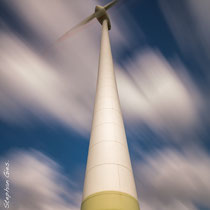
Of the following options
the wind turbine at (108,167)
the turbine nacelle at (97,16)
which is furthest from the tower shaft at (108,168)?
the turbine nacelle at (97,16)

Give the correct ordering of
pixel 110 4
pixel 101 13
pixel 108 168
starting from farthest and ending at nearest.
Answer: pixel 110 4 → pixel 101 13 → pixel 108 168

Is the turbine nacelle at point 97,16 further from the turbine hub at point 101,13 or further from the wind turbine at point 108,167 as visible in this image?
the wind turbine at point 108,167

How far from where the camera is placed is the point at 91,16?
4469cm

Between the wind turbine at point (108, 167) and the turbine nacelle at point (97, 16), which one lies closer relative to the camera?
the wind turbine at point (108, 167)

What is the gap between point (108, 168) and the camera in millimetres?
10656

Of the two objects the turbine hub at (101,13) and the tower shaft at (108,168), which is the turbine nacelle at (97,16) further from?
the tower shaft at (108,168)

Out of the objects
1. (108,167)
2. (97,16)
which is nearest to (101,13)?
(97,16)

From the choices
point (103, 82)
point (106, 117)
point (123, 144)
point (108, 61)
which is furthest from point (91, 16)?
point (123, 144)

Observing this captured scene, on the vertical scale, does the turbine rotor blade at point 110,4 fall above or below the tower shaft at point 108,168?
above

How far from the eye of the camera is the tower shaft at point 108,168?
937cm

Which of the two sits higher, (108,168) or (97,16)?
(97,16)

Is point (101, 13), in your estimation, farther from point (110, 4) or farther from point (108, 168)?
point (108, 168)

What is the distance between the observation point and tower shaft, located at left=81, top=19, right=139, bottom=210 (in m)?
9.37

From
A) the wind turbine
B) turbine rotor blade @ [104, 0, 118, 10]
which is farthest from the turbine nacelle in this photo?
the wind turbine
